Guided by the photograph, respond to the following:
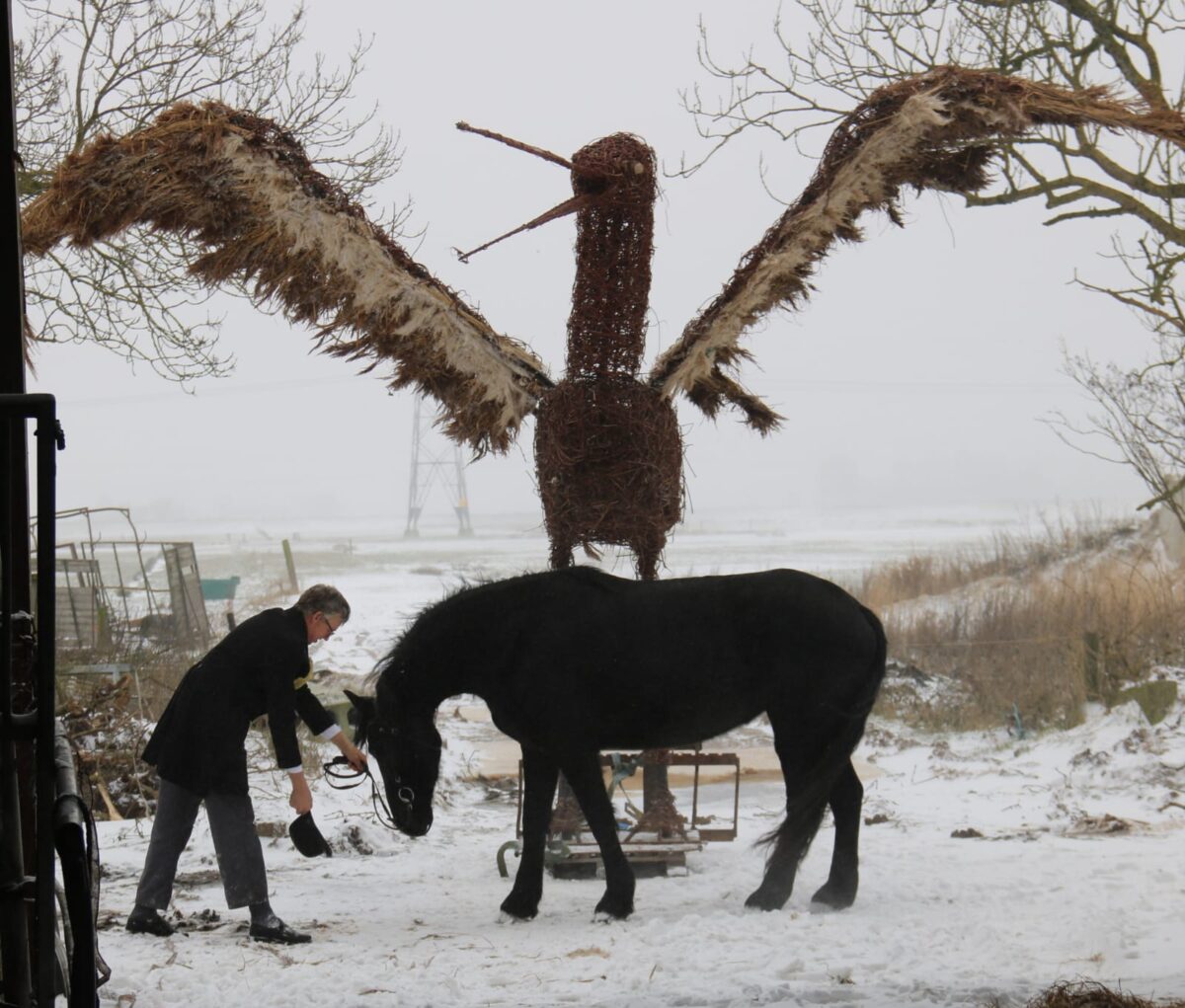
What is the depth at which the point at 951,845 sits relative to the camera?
5281mm

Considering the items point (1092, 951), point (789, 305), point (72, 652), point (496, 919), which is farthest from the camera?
point (72, 652)

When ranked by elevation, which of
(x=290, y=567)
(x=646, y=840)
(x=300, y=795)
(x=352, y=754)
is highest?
(x=290, y=567)

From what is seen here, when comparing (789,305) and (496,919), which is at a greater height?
(789,305)

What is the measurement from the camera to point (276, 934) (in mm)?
3975

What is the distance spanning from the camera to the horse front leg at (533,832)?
431 centimetres

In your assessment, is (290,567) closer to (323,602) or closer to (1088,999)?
(323,602)

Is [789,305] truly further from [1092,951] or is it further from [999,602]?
[999,602]

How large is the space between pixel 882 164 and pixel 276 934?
3.28 meters

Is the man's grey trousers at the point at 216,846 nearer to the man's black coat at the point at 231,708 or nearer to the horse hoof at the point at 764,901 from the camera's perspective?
the man's black coat at the point at 231,708

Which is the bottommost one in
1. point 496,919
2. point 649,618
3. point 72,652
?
point 496,919

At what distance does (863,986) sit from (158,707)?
4.94 meters

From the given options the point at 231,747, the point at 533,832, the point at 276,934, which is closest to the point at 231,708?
the point at 231,747

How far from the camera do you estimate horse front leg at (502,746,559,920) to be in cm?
431

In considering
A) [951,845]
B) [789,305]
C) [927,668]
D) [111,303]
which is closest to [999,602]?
[927,668]
